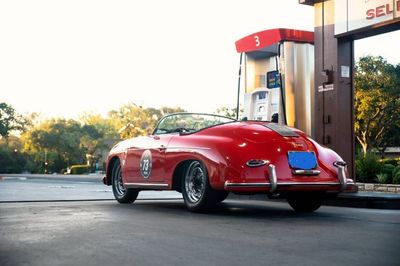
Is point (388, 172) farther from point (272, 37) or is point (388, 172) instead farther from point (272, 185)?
point (272, 185)

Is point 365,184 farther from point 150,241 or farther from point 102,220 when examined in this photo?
point 150,241

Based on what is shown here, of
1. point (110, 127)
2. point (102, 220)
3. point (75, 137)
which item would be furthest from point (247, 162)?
point (110, 127)

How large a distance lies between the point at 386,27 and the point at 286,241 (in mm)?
7090

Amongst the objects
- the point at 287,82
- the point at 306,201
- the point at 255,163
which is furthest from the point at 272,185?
the point at 287,82

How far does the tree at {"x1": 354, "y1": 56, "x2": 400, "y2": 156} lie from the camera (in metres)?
36.4

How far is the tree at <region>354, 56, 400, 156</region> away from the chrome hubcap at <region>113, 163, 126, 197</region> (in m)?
29.1

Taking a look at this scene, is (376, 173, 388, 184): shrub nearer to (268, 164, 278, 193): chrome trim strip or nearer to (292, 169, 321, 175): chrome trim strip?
(292, 169, 321, 175): chrome trim strip

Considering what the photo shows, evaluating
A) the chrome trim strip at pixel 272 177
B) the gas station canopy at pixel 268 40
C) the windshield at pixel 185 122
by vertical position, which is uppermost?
the gas station canopy at pixel 268 40

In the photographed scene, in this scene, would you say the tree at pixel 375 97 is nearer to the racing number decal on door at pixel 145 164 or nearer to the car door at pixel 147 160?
the car door at pixel 147 160

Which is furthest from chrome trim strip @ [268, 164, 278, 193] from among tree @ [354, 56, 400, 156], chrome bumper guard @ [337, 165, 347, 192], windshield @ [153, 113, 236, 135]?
tree @ [354, 56, 400, 156]

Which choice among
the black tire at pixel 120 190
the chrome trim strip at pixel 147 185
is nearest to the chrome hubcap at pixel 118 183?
the black tire at pixel 120 190

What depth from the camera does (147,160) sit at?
817 centimetres

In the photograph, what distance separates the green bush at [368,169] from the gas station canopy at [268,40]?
3823mm

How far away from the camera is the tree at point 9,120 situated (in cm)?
6931
